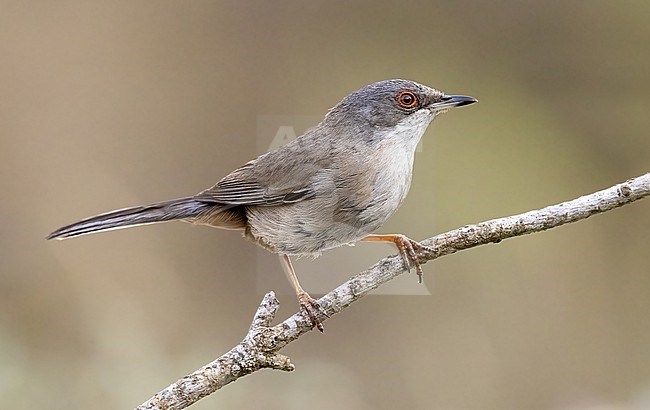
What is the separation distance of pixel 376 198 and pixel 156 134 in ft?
11.7

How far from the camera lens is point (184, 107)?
6.61 m

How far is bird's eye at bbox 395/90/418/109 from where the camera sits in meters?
3.61

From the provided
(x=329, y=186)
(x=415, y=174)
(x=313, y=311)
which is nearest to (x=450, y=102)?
(x=329, y=186)

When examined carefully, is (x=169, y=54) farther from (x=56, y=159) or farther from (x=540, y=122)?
(x=540, y=122)

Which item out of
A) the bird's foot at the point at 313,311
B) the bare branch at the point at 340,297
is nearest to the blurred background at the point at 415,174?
the bird's foot at the point at 313,311

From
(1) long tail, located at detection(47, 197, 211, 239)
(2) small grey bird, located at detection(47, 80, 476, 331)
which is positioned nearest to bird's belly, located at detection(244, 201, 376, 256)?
(2) small grey bird, located at detection(47, 80, 476, 331)

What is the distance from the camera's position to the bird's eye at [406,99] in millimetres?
3611

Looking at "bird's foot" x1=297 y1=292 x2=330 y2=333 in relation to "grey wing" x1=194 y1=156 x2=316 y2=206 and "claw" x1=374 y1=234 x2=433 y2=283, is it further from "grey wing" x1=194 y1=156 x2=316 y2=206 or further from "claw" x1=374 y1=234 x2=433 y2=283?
"grey wing" x1=194 y1=156 x2=316 y2=206

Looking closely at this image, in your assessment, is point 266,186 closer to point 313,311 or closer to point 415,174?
point 313,311

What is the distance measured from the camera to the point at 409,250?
3.21 metres

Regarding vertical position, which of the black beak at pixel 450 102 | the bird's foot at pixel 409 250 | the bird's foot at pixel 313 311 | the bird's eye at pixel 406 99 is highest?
the bird's eye at pixel 406 99

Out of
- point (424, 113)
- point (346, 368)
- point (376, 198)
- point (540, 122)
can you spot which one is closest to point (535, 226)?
point (376, 198)

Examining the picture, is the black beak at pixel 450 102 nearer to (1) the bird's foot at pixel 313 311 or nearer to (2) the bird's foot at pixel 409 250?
(2) the bird's foot at pixel 409 250

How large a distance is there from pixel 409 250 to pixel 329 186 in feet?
1.71
